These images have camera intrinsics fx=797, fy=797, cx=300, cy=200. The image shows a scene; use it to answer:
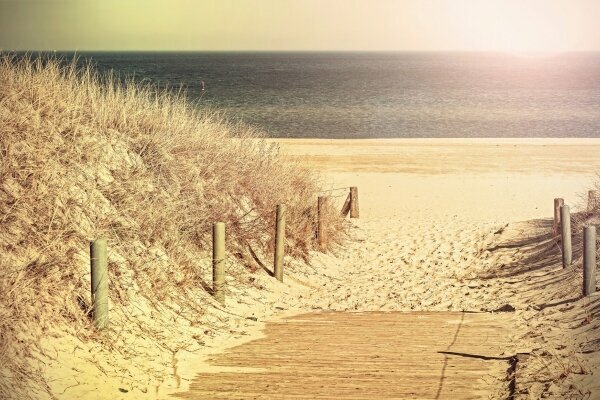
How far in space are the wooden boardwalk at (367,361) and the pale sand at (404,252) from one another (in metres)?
0.29

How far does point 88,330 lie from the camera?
856 cm

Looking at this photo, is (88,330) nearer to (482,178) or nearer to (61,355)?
(61,355)

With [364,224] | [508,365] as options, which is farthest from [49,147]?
[364,224]

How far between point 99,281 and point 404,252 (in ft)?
30.1

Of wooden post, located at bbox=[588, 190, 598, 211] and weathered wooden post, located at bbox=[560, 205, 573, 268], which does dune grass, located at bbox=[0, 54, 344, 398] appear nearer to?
weathered wooden post, located at bbox=[560, 205, 573, 268]

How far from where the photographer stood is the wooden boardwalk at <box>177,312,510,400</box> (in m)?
7.93

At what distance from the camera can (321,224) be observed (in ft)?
52.3

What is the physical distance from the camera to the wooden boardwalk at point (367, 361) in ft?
26.0

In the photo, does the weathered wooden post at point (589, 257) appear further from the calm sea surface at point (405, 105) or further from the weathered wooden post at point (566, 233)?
the calm sea surface at point (405, 105)

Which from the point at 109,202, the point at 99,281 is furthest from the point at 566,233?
the point at 99,281

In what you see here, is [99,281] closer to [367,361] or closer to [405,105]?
[367,361]

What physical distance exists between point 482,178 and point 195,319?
62.1 ft

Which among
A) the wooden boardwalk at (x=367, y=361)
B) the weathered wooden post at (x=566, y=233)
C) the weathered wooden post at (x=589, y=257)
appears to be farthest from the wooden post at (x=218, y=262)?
the weathered wooden post at (x=566, y=233)

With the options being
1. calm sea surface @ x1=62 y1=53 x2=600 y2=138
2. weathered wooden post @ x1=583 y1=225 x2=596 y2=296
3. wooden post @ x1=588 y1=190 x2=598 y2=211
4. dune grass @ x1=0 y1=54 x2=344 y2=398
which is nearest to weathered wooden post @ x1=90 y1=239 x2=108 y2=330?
dune grass @ x1=0 y1=54 x2=344 y2=398
